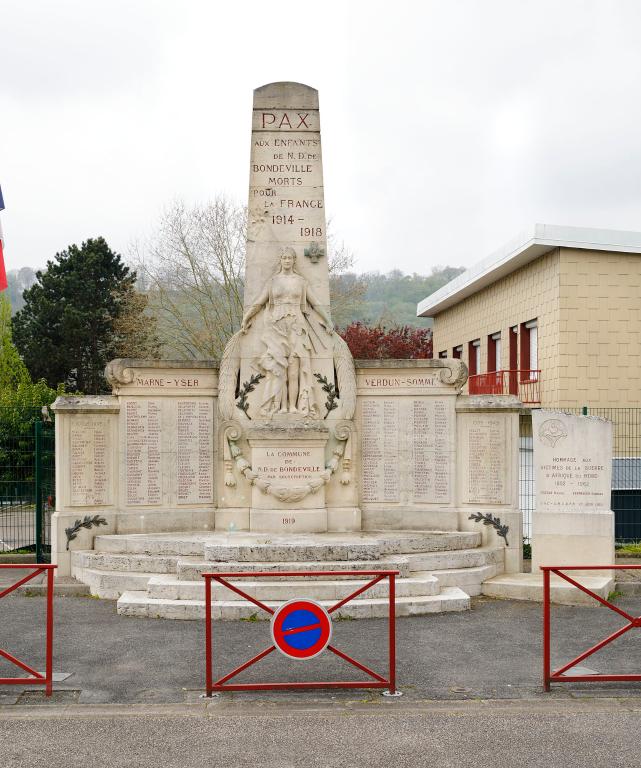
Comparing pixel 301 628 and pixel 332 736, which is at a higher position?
pixel 301 628

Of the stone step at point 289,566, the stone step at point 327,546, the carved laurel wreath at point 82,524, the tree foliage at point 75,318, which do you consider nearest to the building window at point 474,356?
the tree foliage at point 75,318

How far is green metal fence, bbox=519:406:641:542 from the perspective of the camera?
14508 millimetres

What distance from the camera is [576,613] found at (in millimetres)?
9531

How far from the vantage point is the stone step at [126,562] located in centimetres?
1021

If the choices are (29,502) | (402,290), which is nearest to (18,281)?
(402,290)

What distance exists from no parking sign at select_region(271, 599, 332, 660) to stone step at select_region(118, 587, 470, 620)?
2.78m

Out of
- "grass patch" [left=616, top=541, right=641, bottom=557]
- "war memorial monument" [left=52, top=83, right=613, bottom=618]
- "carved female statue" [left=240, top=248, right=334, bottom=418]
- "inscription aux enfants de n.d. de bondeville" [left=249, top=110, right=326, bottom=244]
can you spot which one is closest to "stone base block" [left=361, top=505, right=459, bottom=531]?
"war memorial monument" [left=52, top=83, right=613, bottom=618]

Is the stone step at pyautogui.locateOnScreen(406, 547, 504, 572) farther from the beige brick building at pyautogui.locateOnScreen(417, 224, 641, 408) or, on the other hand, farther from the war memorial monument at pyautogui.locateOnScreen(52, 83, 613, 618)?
the beige brick building at pyautogui.locateOnScreen(417, 224, 641, 408)

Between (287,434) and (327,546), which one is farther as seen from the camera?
(287,434)

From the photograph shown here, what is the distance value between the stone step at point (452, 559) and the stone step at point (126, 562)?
2767 millimetres

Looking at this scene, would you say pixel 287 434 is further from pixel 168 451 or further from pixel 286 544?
pixel 286 544

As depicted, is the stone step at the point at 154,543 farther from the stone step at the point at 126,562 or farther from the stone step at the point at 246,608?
the stone step at the point at 246,608

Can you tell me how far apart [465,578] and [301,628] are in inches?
177

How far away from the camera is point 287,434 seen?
1158 cm
